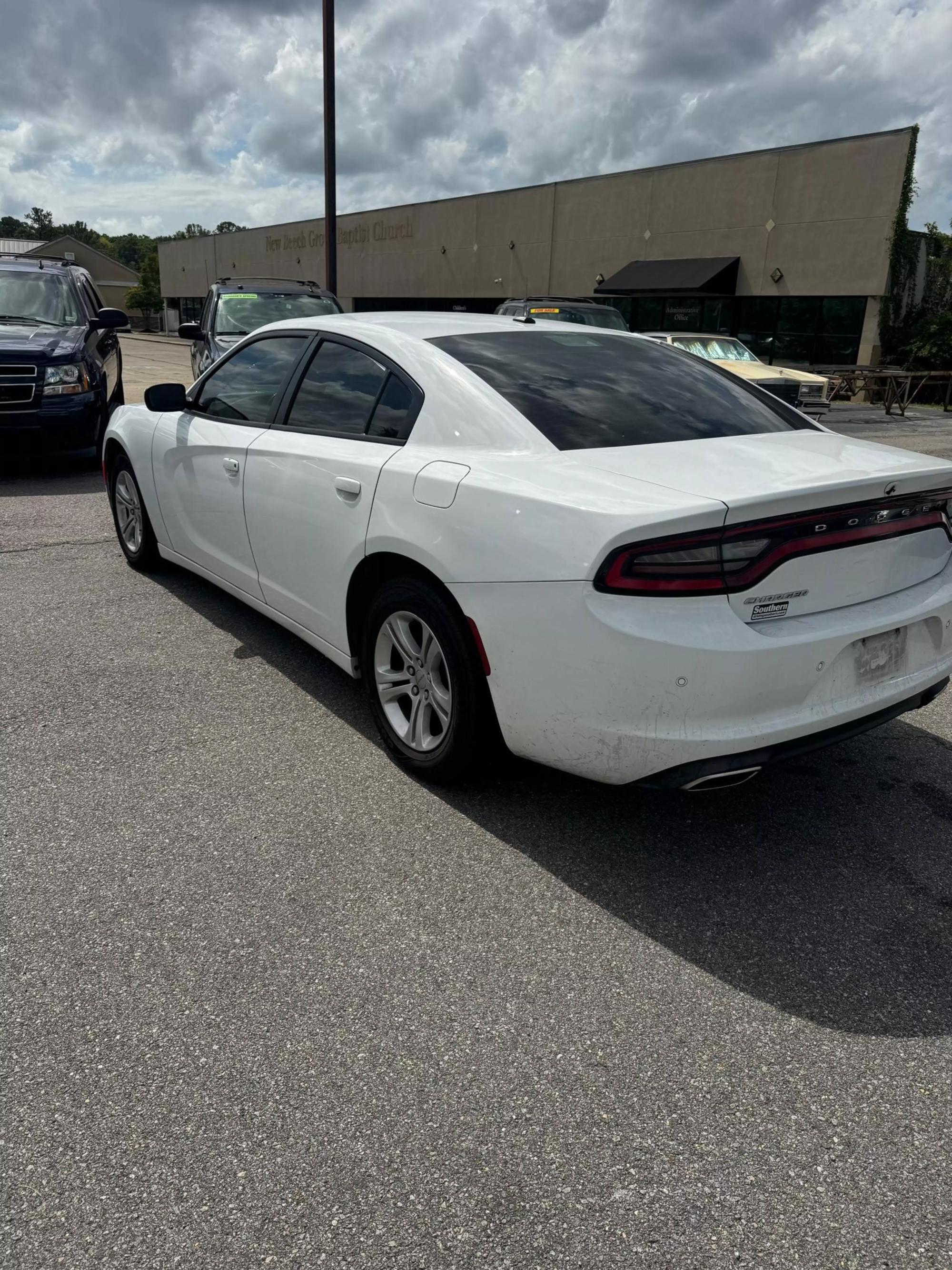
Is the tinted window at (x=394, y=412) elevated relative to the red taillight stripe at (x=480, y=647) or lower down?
elevated

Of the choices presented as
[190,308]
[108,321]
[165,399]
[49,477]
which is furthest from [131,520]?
[190,308]

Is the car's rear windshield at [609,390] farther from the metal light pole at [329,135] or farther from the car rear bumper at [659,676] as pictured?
the metal light pole at [329,135]

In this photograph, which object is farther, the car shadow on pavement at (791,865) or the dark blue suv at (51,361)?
the dark blue suv at (51,361)

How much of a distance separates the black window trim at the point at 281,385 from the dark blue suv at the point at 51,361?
4.40 metres

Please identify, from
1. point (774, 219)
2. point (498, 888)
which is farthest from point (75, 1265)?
point (774, 219)

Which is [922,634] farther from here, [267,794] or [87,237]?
[87,237]

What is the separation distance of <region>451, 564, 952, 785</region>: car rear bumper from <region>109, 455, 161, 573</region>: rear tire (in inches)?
127

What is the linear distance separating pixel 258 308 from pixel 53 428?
4.46 metres

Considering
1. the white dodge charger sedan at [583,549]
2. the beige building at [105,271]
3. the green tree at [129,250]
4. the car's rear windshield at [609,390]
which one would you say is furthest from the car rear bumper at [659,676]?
the green tree at [129,250]

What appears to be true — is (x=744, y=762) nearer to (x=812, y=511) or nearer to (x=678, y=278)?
(x=812, y=511)

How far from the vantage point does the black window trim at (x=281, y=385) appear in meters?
4.12

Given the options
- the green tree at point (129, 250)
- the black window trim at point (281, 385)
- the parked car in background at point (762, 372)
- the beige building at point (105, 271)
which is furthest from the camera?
the green tree at point (129, 250)

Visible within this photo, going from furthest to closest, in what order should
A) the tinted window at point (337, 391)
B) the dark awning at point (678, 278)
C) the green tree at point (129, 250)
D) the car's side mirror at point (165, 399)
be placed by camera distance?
the green tree at point (129, 250) < the dark awning at point (678, 278) < the car's side mirror at point (165, 399) < the tinted window at point (337, 391)

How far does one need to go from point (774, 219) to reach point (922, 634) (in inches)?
1069
